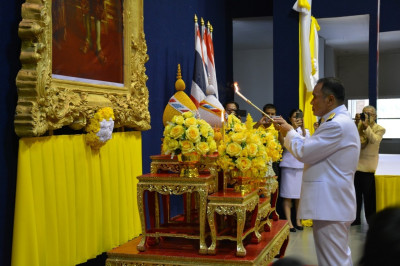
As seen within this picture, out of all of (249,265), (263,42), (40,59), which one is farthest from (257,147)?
(263,42)

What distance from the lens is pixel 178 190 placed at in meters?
3.41

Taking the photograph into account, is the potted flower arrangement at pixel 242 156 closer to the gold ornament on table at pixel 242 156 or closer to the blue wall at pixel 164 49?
the gold ornament on table at pixel 242 156

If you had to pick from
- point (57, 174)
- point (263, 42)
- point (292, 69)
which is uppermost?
point (263, 42)

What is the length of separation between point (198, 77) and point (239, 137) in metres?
2.33

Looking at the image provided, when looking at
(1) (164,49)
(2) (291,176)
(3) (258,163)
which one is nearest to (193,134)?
(3) (258,163)

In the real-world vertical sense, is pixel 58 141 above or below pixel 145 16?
→ below

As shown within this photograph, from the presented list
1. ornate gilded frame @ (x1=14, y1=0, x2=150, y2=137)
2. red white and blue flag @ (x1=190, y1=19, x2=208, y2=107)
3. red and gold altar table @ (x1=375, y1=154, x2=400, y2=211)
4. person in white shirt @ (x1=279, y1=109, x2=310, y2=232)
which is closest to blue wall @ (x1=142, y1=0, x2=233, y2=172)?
red white and blue flag @ (x1=190, y1=19, x2=208, y2=107)

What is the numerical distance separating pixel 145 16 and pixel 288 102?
2.80m

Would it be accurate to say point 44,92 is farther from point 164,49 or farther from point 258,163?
point 164,49

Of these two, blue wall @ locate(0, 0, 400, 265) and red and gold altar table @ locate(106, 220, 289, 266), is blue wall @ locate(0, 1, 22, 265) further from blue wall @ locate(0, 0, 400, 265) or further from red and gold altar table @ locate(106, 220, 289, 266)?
red and gold altar table @ locate(106, 220, 289, 266)

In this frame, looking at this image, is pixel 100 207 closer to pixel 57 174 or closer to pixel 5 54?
pixel 57 174

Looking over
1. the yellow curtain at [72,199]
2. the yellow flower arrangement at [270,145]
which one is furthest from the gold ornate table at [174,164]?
the yellow flower arrangement at [270,145]

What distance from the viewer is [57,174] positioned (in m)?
3.39

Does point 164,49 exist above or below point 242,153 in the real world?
above
